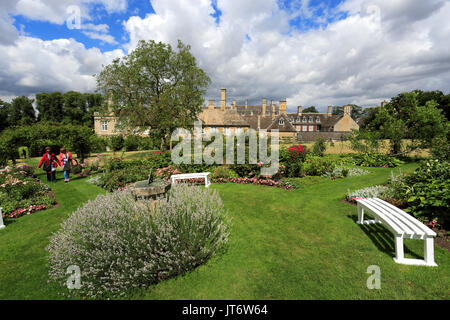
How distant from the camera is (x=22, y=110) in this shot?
5544 cm

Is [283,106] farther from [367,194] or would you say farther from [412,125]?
[367,194]

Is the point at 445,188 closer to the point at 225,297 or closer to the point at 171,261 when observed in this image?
the point at 225,297

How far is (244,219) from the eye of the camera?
5820 millimetres

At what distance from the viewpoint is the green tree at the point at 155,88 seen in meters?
21.2

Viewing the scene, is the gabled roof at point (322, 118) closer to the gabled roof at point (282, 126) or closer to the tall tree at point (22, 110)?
the gabled roof at point (282, 126)

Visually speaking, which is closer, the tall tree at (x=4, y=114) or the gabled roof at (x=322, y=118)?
the tall tree at (x=4, y=114)

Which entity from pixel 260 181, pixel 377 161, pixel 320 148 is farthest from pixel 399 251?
pixel 320 148

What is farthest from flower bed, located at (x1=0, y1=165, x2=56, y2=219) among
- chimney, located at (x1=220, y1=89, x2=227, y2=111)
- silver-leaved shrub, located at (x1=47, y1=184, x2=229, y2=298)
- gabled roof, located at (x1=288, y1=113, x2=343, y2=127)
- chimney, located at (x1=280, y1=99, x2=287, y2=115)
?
gabled roof, located at (x1=288, y1=113, x2=343, y2=127)

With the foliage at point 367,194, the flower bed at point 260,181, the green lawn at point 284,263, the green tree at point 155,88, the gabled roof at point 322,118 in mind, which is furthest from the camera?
the gabled roof at point 322,118

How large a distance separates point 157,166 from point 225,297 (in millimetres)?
10725

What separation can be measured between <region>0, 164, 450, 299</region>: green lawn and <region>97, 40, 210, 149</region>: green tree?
16.1 m

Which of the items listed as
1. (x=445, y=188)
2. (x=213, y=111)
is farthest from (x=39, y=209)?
(x=213, y=111)

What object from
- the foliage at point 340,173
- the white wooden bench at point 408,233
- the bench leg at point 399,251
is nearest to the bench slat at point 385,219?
the white wooden bench at point 408,233

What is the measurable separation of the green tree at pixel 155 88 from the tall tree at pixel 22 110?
47744mm
